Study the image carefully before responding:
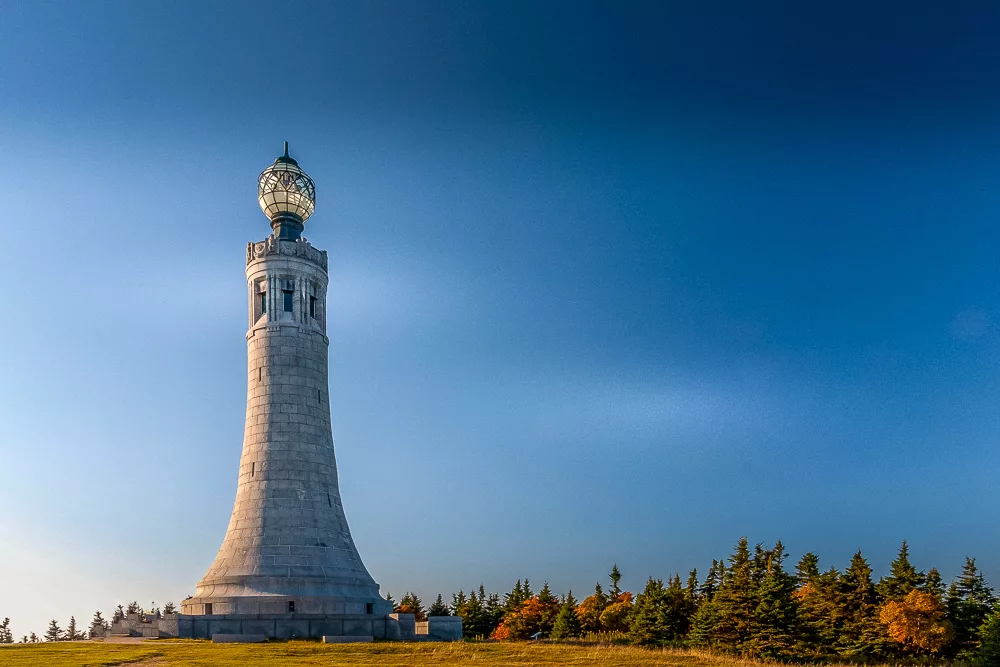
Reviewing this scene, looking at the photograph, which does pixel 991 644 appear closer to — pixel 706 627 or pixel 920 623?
pixel 920 623

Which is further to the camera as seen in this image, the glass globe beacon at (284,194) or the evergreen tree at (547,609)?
the evergreen tree at (547,609)

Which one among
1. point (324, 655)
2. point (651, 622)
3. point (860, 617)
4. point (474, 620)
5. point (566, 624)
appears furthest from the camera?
point (474, 620)

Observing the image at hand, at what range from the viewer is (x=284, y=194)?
186ft

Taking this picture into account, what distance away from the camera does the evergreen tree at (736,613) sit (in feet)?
180

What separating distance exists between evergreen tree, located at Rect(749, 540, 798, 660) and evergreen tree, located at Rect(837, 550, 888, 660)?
329 cm

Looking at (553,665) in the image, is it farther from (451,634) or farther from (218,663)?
(451,634)

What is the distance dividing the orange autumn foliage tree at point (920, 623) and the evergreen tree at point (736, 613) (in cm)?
859

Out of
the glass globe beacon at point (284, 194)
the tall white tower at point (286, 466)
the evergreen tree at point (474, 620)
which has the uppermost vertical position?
the glass globe beacon at point (284, 194)

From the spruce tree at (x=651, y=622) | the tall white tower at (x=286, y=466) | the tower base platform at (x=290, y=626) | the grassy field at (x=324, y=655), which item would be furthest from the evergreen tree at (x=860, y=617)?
the tall white tower at (x=286, y=466)

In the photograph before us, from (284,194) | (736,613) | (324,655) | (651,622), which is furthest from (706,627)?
(284,194)

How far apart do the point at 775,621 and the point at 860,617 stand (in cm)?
545

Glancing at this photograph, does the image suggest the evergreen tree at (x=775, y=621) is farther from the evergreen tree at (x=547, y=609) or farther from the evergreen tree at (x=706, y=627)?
the evergreen tree at (x=547, y=609)

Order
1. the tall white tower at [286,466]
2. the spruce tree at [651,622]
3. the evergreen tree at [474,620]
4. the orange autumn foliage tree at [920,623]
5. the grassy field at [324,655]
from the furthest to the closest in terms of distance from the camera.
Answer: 1. the evergreen tree at [474,620]
2. the spruce tree at [651,622]
3. the orange autumn foliage tree at [920,623]
4. the tall white tower at [286,466]
5. the grassy field at [324,655]

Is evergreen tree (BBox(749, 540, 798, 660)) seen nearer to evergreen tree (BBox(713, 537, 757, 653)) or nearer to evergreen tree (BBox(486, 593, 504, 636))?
evergreen tree (BBox(713, 537, 757, 653))
